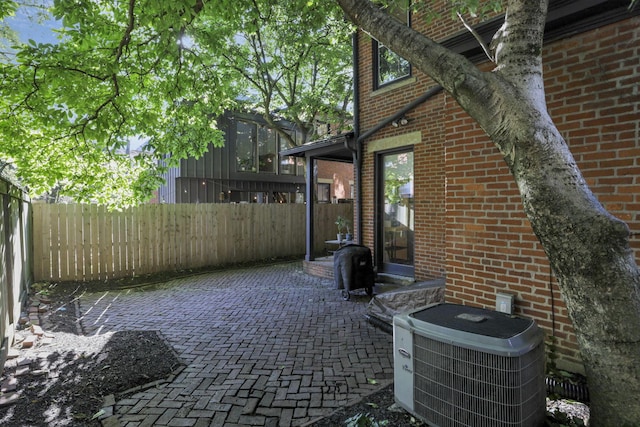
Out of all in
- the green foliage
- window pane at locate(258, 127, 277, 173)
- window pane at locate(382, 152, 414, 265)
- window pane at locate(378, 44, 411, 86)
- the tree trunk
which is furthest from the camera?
window pane at locate(258, 127, 277, 173)

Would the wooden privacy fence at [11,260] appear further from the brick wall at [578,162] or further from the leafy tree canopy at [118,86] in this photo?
the brick wall at [578,162]

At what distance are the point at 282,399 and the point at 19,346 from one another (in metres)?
3.53

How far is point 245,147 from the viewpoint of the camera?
1587 centimetres

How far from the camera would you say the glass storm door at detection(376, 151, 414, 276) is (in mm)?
7492

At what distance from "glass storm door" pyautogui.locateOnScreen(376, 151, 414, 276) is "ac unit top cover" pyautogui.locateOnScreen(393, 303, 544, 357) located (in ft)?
15.2

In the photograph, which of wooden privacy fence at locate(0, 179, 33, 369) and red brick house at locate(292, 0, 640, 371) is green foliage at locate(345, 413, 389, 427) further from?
wooden privacy fence at locate(0, 179, 33, 369)

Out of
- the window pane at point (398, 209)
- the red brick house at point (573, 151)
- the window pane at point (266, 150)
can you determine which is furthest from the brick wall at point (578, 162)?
the window pane at point (266, 150)

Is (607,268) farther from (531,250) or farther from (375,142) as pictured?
(375,142)

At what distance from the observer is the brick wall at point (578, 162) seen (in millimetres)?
2955

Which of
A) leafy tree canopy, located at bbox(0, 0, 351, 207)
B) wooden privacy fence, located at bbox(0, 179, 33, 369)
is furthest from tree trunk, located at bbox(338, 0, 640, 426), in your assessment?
wooden privacy fence, located at bbox(0, 179, 33, 369)

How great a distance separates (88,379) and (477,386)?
3657mm

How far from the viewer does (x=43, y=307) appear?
6008mm

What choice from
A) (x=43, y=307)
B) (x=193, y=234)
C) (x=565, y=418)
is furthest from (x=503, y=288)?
(x=193, y=234)

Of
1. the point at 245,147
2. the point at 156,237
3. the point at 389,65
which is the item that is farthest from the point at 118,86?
the point at 245,147
